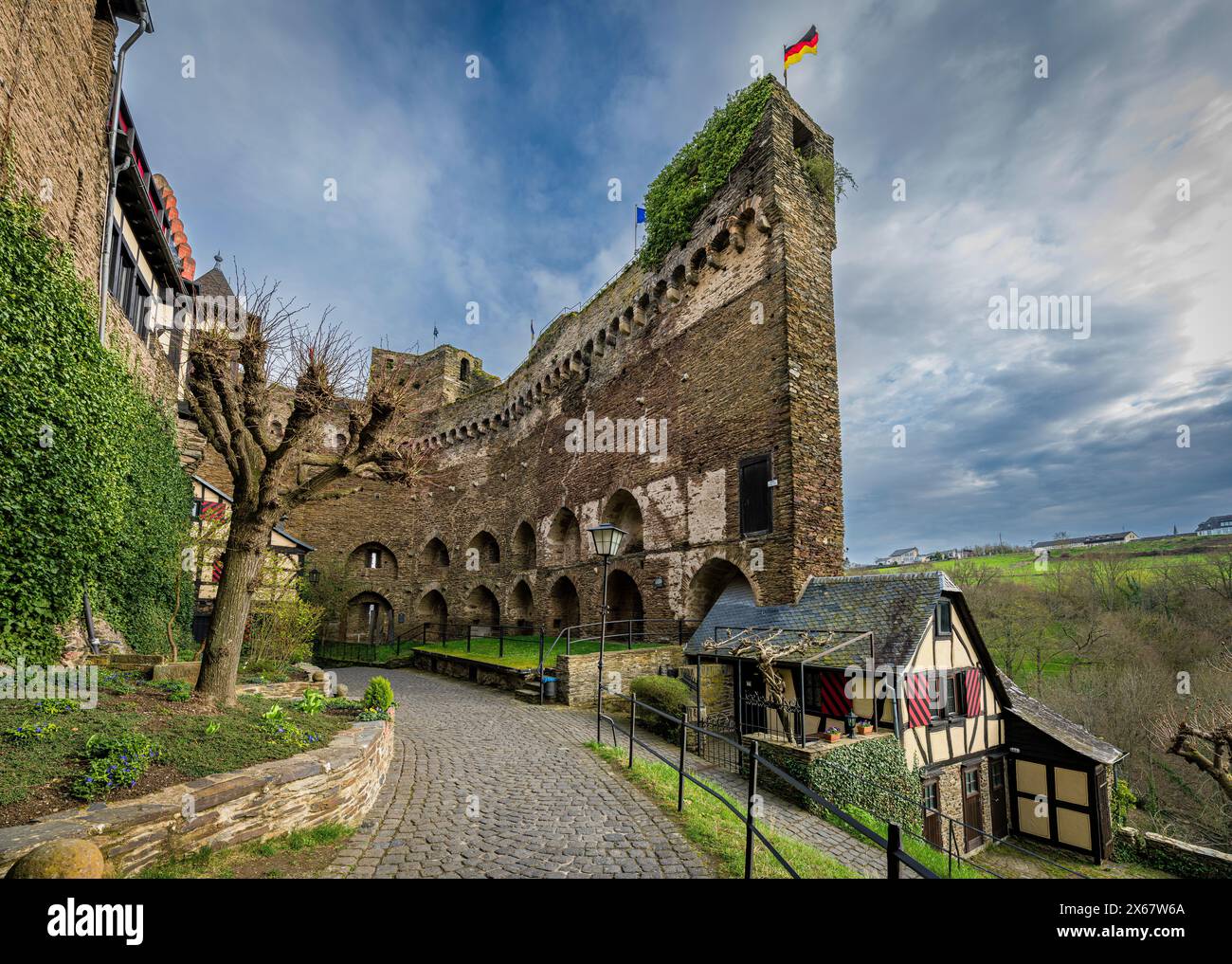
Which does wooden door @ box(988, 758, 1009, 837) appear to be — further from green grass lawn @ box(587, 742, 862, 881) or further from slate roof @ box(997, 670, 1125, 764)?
green grass lawn @ box(587, 742, 862, 881)

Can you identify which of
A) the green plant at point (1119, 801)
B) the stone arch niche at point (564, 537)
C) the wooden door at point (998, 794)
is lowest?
the green plant at point (1119, 801)

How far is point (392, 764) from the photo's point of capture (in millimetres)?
7082

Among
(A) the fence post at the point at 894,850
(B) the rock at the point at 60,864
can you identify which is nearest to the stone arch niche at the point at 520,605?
(B) the rock at the point at 60,864

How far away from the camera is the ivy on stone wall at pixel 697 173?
14766mm

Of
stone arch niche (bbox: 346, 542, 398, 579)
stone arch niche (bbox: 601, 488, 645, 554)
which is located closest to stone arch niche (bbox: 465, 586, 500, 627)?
stone arch niche (bbox: 346, 542, 398, 579)

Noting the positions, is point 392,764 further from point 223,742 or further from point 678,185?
point 678,185

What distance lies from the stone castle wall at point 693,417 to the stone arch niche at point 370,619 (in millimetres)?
3183

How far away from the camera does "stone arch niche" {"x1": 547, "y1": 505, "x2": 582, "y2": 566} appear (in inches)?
806

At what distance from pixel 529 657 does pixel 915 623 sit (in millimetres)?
9216

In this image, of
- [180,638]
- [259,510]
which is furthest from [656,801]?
[180,638]

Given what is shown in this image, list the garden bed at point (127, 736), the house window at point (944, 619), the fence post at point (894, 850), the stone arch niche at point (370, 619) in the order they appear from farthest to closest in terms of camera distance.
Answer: the stone arch niche at point (370, 619) → the house window at point (944, 619) → the garden bed at point (127, 736) → the fence post at point (894, 850)

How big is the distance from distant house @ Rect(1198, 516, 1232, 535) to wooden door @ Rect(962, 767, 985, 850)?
175 feet

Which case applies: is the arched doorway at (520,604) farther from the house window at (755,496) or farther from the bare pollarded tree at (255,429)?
the bare pollarded tree at (255,429)

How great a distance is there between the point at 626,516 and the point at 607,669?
282 inches
